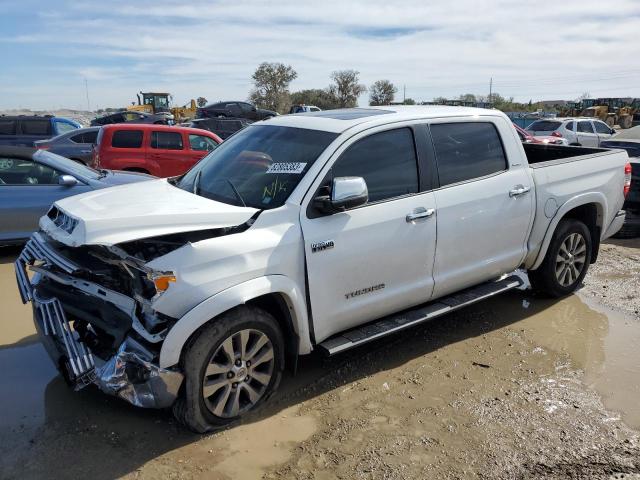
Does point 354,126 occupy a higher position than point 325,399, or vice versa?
point 354,126

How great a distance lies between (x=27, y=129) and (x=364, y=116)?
14242 mm

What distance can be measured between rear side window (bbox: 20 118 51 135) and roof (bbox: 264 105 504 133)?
13416 millimetres

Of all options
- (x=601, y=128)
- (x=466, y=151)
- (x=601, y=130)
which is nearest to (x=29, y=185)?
(x=466, y=151)

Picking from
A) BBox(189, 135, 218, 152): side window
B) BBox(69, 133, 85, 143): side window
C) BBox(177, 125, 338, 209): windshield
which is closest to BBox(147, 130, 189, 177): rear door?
BBox(189, 135, 218, 152): side window

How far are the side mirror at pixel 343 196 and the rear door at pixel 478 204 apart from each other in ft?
2.85

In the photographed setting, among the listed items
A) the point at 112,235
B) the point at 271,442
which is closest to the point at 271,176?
the point at 112,235

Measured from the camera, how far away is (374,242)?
3744 millimetres

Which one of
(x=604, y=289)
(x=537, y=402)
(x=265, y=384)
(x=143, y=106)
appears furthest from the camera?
(x=143, y=106)

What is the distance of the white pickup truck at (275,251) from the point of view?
10.2 feet

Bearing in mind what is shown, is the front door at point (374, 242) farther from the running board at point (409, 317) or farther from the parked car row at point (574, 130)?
the parked car row at point (574, 130)

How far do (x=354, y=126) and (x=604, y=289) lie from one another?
154 inches

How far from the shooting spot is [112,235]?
3111 mm

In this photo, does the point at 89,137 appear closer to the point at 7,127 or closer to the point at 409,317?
the point at 7,127

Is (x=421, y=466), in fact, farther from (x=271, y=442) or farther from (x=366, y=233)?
(x=366, y=233)
